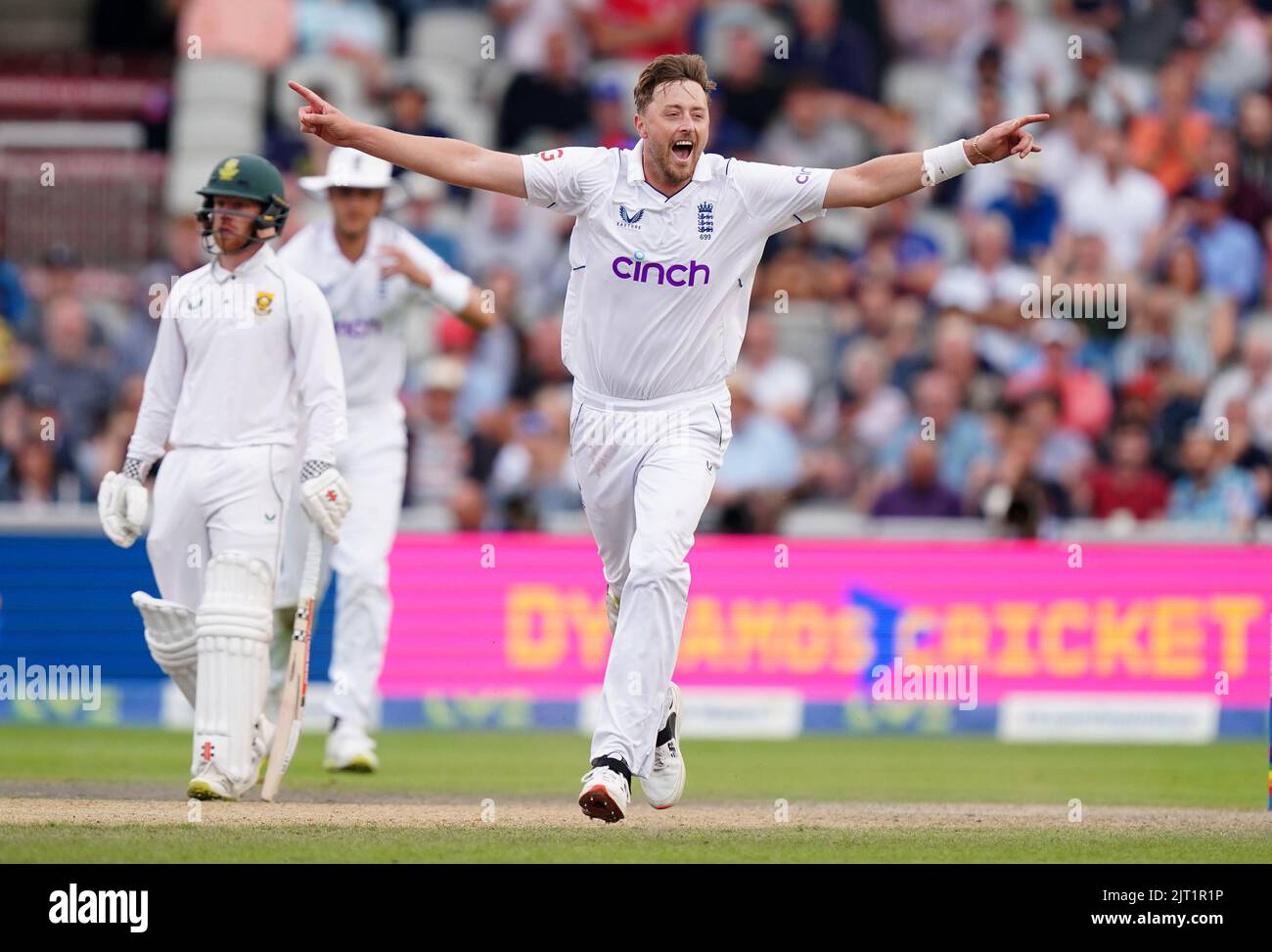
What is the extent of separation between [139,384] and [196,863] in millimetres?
9796

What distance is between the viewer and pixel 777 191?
335 inches

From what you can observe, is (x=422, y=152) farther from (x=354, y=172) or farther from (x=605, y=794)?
(x=354, y=172)

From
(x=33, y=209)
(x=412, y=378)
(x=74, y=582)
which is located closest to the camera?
(x=74, y=582)

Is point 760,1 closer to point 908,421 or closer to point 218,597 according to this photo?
point 908,421

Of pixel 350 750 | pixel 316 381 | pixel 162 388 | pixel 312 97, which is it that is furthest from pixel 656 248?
pixel 350 750

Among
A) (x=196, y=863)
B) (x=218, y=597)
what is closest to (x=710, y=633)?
(x=218, y=597)

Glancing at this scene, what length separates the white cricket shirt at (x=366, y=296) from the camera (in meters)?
11.3

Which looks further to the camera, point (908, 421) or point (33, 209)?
point (33, 209)

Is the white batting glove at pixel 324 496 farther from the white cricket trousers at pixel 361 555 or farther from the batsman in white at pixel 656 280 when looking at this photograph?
the white cricket trousers at pixel 361 555

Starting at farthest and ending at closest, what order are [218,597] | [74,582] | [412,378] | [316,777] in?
[412,378], [74,582], [316,777], [218,597]

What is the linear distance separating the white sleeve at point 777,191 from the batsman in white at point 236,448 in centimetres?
198

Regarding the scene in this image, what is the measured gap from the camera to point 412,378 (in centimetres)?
1773

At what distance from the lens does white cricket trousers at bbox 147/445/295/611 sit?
9164mm

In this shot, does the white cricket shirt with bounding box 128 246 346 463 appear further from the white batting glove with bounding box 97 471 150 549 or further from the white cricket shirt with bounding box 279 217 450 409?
the white cricket shirt with bounding box 279 217 450 409
